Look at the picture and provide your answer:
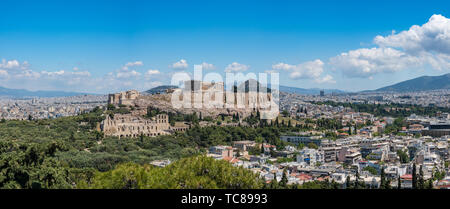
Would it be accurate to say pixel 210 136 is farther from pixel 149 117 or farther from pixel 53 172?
pixel 53 172

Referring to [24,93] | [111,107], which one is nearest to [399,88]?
[24,93]

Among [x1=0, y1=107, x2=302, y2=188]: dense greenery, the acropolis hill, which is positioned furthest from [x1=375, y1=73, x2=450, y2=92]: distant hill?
[x1=0, y1=107, x2=302, y2=188]: dense greenery

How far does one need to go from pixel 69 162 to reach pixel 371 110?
172 ft

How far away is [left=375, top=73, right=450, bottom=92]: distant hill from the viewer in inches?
6147

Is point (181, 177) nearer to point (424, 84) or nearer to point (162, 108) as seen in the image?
point (162, 108)

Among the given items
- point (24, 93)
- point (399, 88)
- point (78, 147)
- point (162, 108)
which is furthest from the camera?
point (399, 88)

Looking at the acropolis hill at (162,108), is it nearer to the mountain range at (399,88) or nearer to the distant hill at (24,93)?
the mountain range at (399,88)

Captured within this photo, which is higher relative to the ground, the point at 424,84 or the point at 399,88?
the point at 424,84

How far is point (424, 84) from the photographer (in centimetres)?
16362

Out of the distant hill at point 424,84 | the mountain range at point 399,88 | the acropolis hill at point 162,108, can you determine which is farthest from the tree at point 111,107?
the distant hill at point 424,84

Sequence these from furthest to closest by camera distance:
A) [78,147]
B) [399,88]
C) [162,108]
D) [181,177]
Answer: [399,88] < [162,108] < [78,147] < [181,177]

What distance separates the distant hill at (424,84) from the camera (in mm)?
156125
